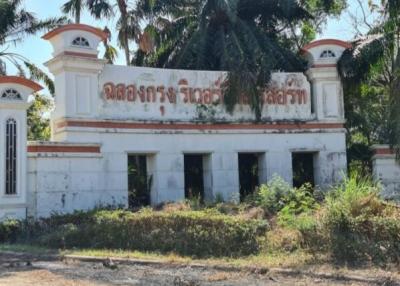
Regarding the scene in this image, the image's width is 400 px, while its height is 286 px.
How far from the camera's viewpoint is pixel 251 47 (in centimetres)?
1938

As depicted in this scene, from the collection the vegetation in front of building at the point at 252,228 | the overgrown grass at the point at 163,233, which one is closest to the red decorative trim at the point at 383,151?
the vegetation in front of building at the point at 252,228

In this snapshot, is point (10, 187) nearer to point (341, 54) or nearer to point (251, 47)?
point (251, 47)

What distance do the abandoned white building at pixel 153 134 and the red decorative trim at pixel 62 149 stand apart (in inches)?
1.0

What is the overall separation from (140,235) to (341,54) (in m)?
9.50

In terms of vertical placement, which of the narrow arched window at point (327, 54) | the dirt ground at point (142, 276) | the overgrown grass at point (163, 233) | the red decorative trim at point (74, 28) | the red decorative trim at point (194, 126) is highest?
the red decorative trim at point (74, 28)

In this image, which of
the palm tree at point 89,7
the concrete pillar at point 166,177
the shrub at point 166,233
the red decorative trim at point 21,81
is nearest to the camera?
the shrub at point 166,233

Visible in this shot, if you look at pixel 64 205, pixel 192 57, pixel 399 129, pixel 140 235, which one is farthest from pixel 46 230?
pixel 399 129

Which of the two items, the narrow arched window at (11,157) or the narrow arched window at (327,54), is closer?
the narrow arched window at (11,157)

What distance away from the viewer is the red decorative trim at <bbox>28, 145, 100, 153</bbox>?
15758 mm

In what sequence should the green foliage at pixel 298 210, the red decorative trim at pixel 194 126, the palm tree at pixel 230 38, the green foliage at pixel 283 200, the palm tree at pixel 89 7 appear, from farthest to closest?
1. the palm tree at pixel 89 7
2. the palm tree at pixel 230 38
3. the red decorative trim at pixel 194 126
4. the green foliage at pixel 283 200
5. the green foliage at pixel 298 210

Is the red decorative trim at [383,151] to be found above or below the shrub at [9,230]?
above

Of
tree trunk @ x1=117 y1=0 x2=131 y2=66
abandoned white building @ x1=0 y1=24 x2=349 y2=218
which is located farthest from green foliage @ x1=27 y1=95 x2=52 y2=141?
abandoned white building @ x1=0 y1=24 x2=349 y2=218

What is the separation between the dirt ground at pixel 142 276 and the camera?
9.56 meters

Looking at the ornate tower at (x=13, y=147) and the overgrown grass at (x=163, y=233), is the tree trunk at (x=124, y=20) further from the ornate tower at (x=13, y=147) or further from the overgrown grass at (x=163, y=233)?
the overgrown grass at (x=163, y=233)
